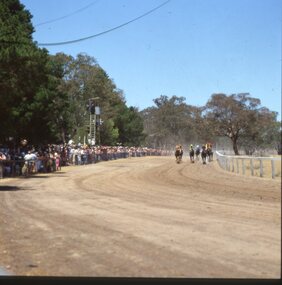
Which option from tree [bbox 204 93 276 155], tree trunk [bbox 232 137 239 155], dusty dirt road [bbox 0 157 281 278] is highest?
tree [bbox 204 93 276 155]

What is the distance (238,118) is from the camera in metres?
4.20

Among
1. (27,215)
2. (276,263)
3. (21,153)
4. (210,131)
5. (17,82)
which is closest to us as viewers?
(276,263)

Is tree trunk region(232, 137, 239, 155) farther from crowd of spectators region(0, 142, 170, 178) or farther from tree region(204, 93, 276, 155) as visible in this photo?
crowd of spectators region(0, 142, 170, 178)

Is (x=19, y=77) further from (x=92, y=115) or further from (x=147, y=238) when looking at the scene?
(x=92, y=115)

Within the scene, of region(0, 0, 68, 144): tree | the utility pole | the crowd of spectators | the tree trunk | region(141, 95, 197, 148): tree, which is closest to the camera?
the tree trunk

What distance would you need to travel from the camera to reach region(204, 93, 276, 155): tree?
Answer: 3562 millimetres

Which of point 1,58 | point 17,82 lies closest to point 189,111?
point 1,58

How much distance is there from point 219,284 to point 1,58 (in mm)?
16824

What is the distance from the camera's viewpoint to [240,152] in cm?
433

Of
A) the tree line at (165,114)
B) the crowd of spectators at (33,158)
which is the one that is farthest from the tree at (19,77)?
the tree line at (165,114)

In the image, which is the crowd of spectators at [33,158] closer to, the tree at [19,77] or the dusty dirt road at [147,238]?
the tree at [19,77]

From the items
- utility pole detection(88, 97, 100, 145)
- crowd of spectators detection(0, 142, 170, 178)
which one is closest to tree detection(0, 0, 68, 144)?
crowd of spectators detection(0, 142, 170, 178)

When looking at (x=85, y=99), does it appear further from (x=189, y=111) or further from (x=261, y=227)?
(x=261, y=227)

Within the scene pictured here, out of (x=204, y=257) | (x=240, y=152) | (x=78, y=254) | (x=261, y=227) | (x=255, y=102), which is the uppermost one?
(x=255, y=102)
